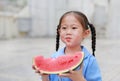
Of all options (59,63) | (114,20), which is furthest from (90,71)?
(114,20)

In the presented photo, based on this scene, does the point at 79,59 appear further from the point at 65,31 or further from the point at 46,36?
the point at 46,36

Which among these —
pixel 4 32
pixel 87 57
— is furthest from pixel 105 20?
pixel 87 57

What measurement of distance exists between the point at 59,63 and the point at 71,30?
187 millimetres

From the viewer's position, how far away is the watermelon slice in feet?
4.83

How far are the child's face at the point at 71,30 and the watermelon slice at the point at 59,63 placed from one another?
8 cm

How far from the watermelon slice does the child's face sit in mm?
81

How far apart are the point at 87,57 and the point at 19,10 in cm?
1158

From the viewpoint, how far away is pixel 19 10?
42.5 ft

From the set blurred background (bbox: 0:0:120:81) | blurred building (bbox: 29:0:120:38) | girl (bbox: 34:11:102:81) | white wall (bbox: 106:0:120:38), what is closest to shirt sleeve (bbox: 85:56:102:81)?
girl (bbox: 34:11:102:81)

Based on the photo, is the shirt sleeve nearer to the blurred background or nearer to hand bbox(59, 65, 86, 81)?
hand bbox(59, 65, 86, 81)

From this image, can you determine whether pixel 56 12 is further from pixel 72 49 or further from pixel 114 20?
pixel 72 49

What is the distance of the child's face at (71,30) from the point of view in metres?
1.60

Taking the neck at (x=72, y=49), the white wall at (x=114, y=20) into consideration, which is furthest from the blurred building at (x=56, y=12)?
the neck at (x=72, y=49)

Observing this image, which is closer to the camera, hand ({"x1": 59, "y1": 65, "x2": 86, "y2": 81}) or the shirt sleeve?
hand ({"x1": 59, "y1": 65, "x2": 86, "y2": 81})
